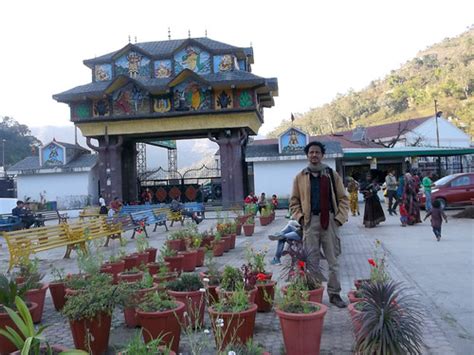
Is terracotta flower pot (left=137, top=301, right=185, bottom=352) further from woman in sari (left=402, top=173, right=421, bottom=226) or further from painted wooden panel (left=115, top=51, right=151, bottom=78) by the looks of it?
painted wooden panel (left=115, top=51, right=151, bottom=78)

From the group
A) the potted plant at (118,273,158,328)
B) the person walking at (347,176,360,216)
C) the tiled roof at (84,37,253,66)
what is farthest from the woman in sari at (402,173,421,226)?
the tiled roof at (84,37,253,66)

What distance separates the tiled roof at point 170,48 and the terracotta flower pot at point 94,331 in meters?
27.0

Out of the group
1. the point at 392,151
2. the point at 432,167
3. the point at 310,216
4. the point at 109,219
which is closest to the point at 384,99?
the point at 432,167

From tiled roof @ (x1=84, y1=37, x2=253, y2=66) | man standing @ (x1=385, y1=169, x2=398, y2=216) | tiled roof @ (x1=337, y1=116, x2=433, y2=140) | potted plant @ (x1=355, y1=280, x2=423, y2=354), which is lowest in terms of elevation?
potted plant @ (x1=355, y1=280, x2=423, y2=354)

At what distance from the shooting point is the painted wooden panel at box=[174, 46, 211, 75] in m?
30.6

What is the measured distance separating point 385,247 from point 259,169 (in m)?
18.3

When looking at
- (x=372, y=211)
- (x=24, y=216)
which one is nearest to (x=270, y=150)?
(x=372, y=211)

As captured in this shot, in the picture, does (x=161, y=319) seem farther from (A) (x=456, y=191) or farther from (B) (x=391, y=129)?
(B) (x=391, y=129)

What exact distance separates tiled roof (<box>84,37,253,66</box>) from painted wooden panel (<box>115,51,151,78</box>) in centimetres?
57

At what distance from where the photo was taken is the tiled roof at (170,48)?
1192 inches

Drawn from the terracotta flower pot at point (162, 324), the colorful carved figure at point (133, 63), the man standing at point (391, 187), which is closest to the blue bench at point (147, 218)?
the man standing at point (391, 187)

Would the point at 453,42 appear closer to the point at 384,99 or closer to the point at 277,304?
the point at 384,99

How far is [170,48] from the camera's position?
33.0m

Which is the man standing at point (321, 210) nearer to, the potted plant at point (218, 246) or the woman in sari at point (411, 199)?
the potted plant at point (218, 246)
